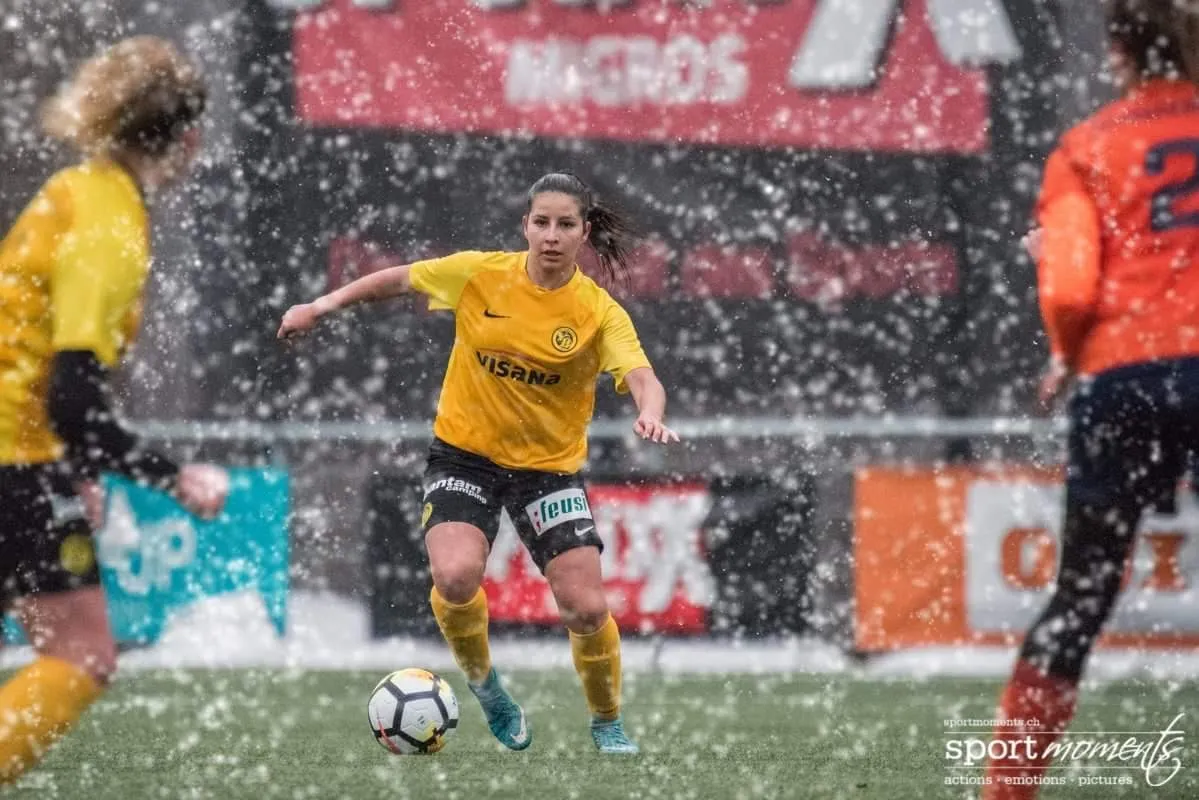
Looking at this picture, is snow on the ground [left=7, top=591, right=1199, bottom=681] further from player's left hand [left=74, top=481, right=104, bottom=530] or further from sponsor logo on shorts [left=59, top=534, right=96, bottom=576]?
sponsor logo on shorts [left=59, top=534, right=96, bottom=576]

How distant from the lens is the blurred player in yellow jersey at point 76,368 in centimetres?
324

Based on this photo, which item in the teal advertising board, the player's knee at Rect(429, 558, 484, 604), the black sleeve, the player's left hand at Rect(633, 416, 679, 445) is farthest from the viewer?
the teal advertising board

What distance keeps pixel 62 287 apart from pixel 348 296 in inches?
61.3

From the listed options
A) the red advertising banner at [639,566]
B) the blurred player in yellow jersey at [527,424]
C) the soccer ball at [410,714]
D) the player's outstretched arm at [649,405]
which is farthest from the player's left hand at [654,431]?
the red advertising banner at [639,566]

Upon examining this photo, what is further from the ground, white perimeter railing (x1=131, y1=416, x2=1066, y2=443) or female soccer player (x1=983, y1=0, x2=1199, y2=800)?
white perimeter railing (x1=131, y1=416, x2=1066, y2=443)

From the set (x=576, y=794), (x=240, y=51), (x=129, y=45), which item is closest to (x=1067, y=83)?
(x=240, y=51)

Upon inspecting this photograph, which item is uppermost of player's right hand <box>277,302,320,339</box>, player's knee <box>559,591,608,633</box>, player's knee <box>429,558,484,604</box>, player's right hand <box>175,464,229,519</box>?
player's right hand <box>277,302,320,339</box>

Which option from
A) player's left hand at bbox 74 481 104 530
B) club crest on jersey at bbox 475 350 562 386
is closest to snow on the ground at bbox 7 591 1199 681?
club crest on jersey at bbox 475 350 562 386

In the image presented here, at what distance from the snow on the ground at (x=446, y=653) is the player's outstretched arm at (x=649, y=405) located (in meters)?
3.19

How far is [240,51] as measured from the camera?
7.84 meters

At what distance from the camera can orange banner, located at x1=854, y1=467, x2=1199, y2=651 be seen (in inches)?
302

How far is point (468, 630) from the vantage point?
486 cm

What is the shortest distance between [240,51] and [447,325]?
4.99 feet

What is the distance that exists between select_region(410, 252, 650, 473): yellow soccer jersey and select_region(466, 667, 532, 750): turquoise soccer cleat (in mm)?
652
